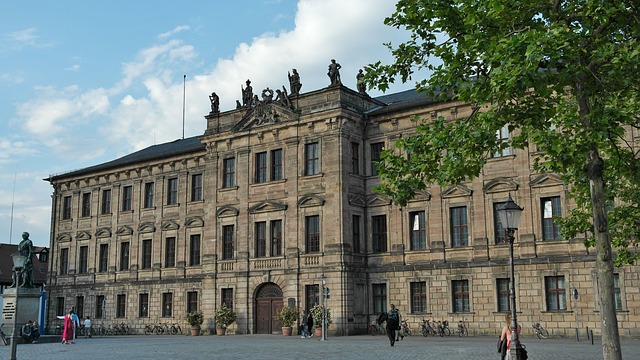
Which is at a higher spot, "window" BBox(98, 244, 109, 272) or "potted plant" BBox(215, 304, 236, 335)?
"window" BBox(98, 244, 109, 272)

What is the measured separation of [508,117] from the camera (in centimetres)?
1595

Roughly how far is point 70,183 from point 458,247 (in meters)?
37.2

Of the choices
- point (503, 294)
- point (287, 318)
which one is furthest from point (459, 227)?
point (287, 318)

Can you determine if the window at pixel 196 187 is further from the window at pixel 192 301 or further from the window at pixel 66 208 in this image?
the window at pixel 66 208

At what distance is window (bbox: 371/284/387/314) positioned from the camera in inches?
1709

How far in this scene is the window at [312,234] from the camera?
4412 cm

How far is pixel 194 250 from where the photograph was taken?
173 feet

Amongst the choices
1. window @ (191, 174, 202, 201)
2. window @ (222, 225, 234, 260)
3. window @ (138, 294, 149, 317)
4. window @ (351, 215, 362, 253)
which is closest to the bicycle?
window @ (351, 215, 362, 253)

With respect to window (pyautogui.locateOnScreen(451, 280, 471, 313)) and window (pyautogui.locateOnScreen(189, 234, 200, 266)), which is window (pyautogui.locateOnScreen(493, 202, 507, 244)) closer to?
window (pyautogui.locateOnScreen(451, 280, 471, 313))

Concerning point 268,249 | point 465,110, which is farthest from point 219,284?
point 465,110

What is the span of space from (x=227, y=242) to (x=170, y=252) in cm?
805

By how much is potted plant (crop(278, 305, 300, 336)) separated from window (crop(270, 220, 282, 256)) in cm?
413

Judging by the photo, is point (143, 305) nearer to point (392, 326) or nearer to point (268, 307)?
point (268, 307)

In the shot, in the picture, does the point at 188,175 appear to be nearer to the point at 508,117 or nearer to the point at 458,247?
the point at 458,247
